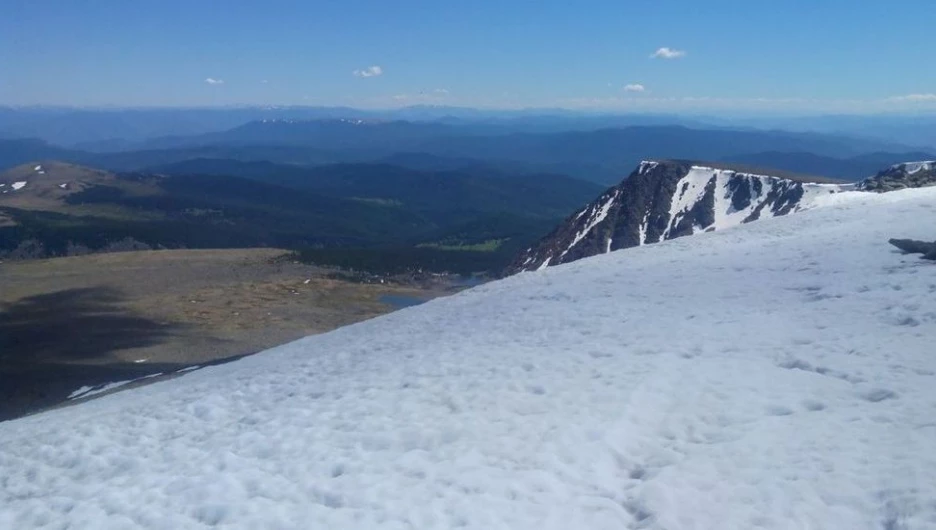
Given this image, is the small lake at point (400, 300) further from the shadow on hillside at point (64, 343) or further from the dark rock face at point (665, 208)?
the shadow on hillside at point (64, 343)

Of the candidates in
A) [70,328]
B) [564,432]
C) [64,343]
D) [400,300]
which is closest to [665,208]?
[400,300]

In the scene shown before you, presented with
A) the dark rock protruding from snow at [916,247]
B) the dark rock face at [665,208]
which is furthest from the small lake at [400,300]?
the dark rock protruding from snow at [916,247]

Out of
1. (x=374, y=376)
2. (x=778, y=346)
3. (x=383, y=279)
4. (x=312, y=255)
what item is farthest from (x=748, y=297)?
(x=312, y=255)

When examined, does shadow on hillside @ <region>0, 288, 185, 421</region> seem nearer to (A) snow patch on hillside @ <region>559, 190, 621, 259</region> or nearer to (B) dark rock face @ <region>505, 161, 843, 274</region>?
(B) dark rock face @ <region>505, 161, 843, 274</region>

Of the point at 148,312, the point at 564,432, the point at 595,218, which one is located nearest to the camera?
the point at 564,432

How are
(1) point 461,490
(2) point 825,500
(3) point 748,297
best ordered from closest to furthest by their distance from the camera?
(2) point 825,500 → (1) point 461,490 → (3) point 748,297

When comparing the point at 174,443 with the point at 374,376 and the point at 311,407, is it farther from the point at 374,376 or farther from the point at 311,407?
the point at 374,376

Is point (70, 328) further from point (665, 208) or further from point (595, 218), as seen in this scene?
point (665, 208)
